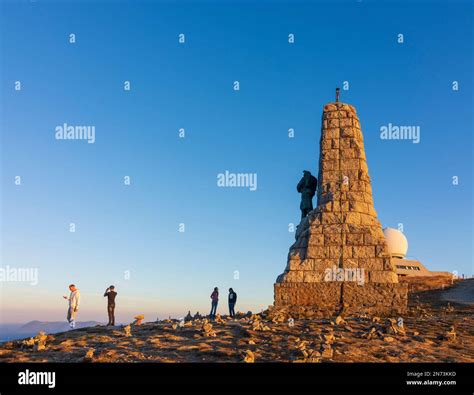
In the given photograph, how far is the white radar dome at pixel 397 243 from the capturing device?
47.2m

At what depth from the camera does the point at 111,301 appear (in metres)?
18.0

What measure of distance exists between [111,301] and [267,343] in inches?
331

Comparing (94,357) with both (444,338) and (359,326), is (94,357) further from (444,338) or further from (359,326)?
(444,338)

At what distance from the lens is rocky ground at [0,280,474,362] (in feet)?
33.6

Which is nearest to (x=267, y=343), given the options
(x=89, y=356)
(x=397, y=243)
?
(x=89, y=356)

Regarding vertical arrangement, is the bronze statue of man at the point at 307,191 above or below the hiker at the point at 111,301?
above

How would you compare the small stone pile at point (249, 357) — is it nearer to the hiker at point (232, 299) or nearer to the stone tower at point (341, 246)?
the stone tower at point (341, 246)

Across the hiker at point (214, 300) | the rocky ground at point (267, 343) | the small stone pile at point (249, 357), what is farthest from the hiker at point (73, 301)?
the small stone pile at point (249, 357)

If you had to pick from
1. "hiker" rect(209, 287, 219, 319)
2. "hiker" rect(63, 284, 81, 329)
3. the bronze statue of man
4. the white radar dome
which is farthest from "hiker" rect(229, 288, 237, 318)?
the white radar dome

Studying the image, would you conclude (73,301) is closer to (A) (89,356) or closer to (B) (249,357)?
(A) (89,356)

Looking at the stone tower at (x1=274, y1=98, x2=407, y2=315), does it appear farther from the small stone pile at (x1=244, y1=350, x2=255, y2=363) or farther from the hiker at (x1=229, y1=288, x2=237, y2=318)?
the small stone pile at (x1=244, y1=350, x2=255, y2=363)

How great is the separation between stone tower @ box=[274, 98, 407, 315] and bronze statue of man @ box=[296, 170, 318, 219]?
1.31 metres

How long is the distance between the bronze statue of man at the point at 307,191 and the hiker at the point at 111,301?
28.3ft
